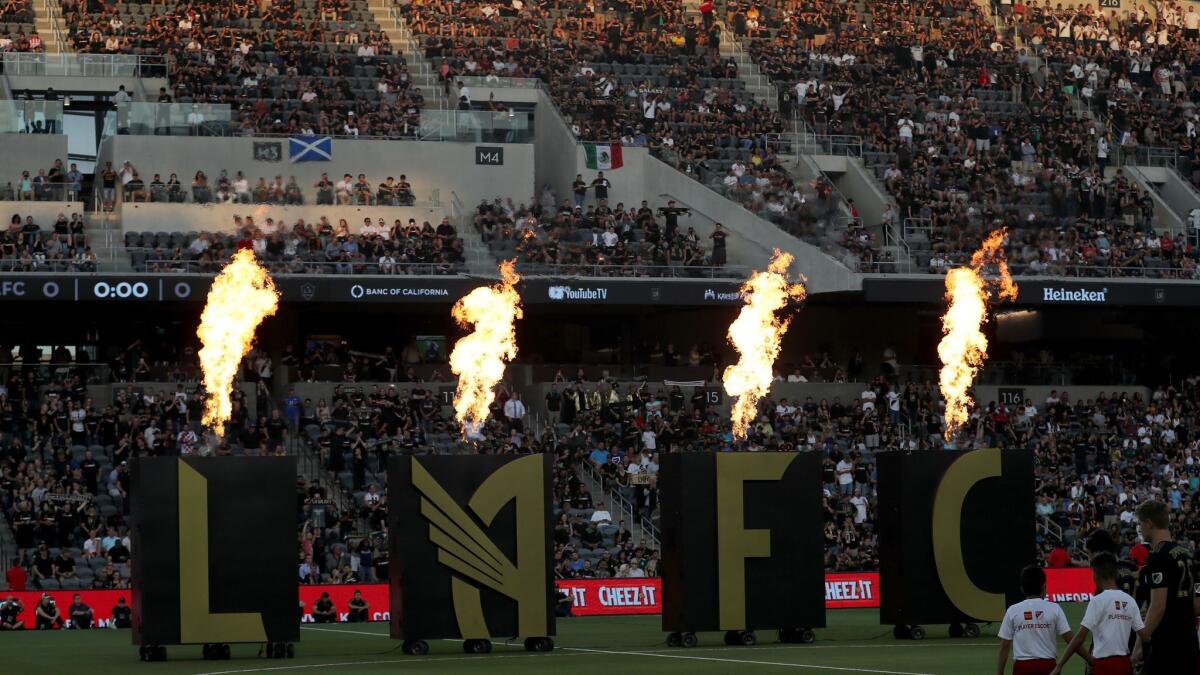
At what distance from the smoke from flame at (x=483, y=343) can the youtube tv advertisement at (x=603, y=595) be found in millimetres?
5146

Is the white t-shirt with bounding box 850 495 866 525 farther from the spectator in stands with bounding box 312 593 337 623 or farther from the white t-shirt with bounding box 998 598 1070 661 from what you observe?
the white t-shirt with bounding box 998 598 1070 661

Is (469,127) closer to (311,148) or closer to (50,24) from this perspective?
(311,148)

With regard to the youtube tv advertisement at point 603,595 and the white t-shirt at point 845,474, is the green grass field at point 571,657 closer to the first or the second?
the youtube tv advertisement at point 603,595

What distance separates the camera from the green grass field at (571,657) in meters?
24.3

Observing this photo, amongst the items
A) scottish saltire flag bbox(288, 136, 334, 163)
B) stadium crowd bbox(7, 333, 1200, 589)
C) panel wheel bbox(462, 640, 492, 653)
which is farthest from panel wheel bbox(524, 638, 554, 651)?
scottish saltire flag bbox(288, 136, 334, 163)

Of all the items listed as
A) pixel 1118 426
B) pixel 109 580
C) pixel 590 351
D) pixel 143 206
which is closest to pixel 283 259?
pixel 143 206

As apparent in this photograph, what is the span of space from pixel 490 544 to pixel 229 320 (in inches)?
642

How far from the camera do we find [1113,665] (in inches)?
594

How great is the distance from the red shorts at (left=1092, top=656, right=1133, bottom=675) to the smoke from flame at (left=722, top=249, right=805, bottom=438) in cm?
3408

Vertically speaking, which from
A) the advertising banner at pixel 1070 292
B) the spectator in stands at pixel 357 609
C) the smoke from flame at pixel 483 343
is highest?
the advertising banner at pixel 1070 292

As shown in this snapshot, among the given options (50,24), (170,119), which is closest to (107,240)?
(170,119)

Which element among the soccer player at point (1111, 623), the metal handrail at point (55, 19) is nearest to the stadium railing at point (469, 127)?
the metal handrail at point (55, 19)

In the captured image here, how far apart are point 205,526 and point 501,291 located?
81.7ft

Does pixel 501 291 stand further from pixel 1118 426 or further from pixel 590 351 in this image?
pixel 1118 426
